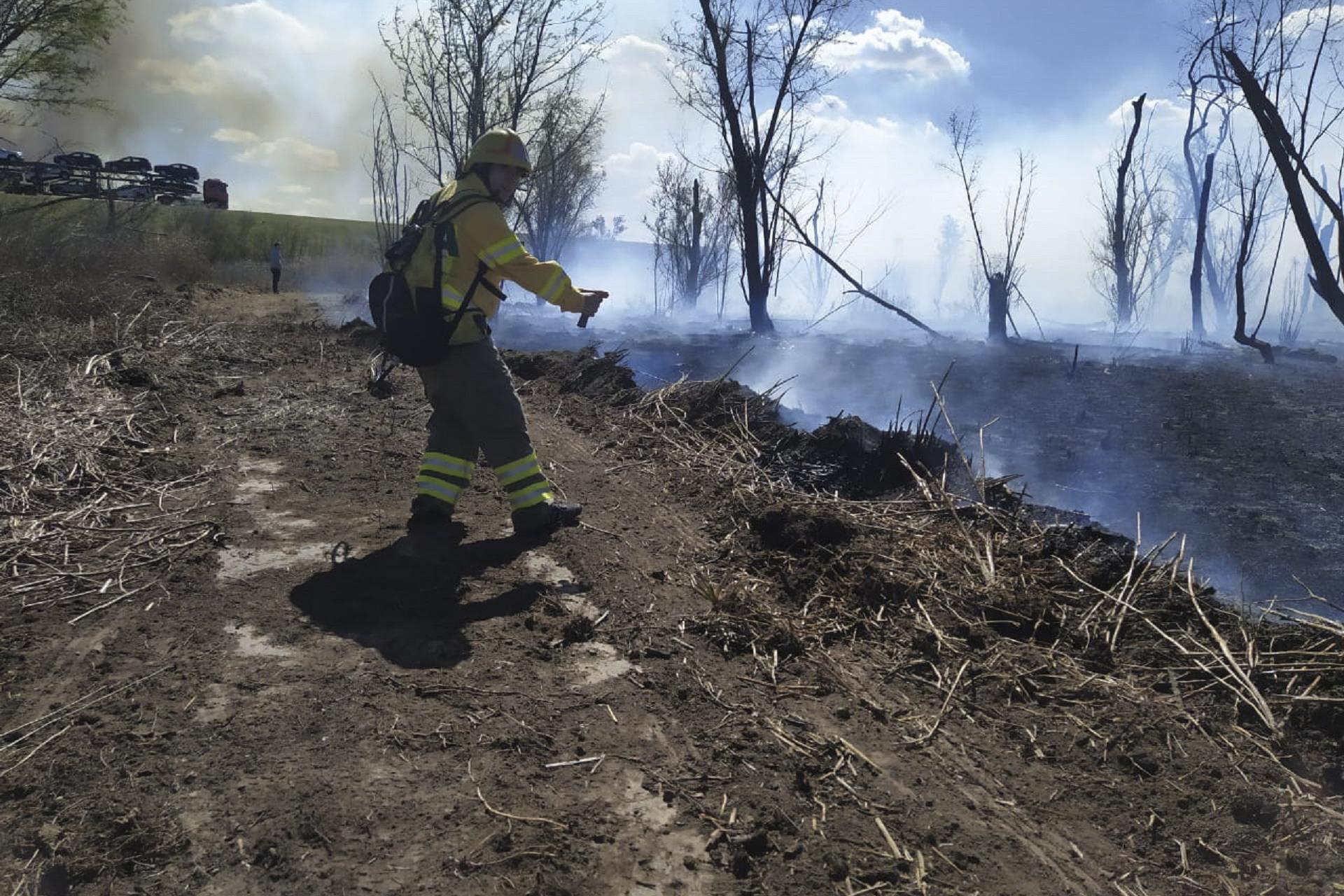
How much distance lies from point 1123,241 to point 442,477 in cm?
3486

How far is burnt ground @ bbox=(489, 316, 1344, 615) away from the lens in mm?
6039

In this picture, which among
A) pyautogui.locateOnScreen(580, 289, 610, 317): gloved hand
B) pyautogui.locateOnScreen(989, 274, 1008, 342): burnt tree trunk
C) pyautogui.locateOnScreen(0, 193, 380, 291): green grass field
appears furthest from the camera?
pyautogui.locateOnScreen(0, 193, 380, 291): green grass field

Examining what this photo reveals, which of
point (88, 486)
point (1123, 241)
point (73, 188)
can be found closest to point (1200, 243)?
point (1123, 241)

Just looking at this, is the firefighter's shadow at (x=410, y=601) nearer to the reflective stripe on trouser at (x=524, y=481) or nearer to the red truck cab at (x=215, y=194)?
the reflective stripe on trouser at (x=524, y=481)

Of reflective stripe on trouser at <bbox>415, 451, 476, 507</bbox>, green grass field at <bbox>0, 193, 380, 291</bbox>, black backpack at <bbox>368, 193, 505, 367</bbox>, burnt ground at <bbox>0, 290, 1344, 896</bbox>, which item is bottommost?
burnt ground at <bbox>0, 290, 1344, 896</bbox>

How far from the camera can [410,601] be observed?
11.3 ft

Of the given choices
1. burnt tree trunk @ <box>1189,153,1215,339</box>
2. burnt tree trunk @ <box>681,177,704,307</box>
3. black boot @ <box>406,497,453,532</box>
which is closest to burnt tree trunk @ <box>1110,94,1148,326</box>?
burnt tree trunk @ <box>1189,153,1215,339</box>

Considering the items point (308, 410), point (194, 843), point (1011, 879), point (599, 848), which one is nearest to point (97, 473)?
point (308, 410)

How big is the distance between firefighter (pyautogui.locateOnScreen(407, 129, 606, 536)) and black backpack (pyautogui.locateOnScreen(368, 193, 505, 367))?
38 mm

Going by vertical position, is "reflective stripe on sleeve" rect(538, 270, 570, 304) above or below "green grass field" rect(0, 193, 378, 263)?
below

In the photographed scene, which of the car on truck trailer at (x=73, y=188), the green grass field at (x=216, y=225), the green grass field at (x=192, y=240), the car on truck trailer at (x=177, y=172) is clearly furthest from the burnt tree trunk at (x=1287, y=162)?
the car on truck trailer at (x=177, y=172)

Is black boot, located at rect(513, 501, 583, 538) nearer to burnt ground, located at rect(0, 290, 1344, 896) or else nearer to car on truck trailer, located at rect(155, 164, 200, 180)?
burnt ground, located at rect(0, 290, 1344, 896)

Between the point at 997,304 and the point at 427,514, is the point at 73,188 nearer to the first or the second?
the point at 997,304

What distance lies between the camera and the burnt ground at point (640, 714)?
2072 mm
